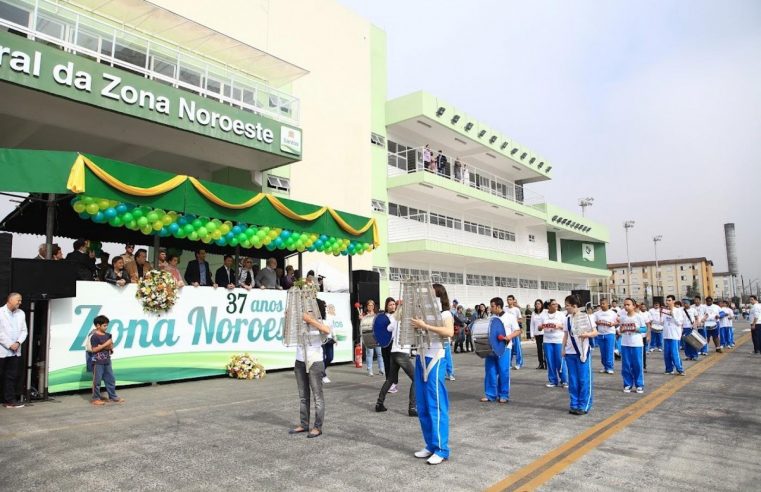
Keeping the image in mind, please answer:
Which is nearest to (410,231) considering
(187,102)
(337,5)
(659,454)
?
(337,5)

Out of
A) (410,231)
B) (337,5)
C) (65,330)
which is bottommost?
(65,330)

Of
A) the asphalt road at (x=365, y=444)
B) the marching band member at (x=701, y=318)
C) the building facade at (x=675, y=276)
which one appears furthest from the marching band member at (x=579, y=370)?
the building facade at (x=675, y=276)

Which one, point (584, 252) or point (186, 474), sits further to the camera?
point (584, 252)

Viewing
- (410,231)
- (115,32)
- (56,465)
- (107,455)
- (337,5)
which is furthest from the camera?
(410,231)

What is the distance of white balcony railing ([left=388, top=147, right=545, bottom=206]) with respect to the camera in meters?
30.5

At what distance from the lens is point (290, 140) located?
1925 centimetres

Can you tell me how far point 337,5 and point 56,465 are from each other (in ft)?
84.8

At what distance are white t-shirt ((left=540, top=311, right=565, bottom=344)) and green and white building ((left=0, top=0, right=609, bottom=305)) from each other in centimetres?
897

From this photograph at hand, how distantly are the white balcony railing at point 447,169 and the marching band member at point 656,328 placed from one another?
1392 cm

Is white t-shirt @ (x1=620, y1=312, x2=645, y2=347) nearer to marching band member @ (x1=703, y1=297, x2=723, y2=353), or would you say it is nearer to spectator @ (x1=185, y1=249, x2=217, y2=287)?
spectator @ (x1=185, y1=249, x2=217, y2=287)

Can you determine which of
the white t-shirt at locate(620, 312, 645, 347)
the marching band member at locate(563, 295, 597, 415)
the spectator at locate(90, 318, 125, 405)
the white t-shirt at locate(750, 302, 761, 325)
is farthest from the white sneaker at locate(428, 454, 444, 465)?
the white t-shirt at locate(750, 302, 761, 325)

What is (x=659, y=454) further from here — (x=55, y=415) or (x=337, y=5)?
(x=337, y=5)

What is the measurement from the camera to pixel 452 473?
4988 millimetres

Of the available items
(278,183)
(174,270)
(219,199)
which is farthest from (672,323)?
(278,183)
